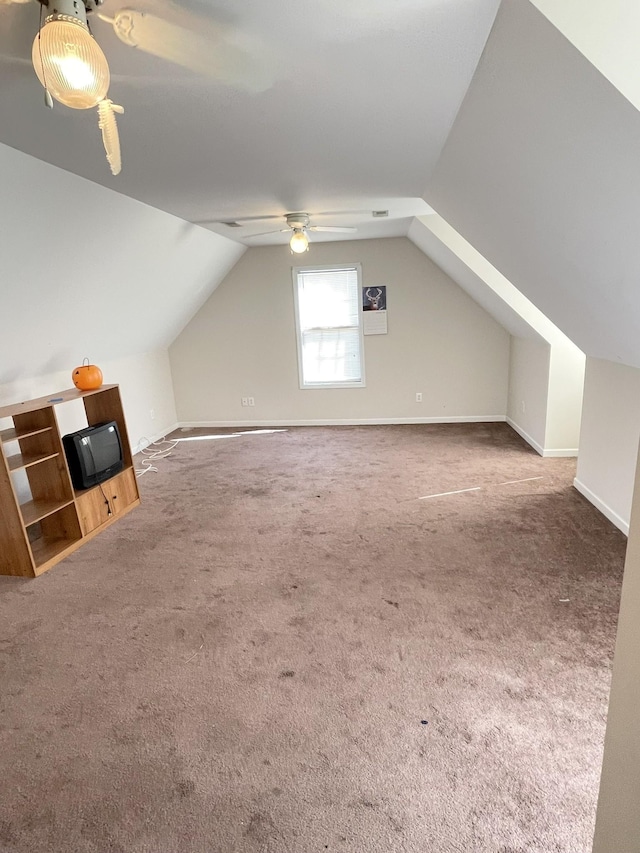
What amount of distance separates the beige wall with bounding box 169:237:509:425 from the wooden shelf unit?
261cm

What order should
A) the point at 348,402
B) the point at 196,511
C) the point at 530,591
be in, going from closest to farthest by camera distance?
the point at 530,591, the point at 196,511, the point at 348,402

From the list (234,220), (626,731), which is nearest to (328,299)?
(234,220)

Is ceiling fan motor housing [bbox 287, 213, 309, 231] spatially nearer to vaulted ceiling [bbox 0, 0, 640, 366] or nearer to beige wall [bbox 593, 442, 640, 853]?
vaulted ceiling [bbox 0, 0, 640, 366]

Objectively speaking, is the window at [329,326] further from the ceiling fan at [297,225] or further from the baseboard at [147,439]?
the baseboard at [147,439]

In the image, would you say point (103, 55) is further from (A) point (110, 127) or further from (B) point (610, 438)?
(B) point (610, 438)

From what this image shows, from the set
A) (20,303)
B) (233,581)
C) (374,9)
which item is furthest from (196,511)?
(374,9)

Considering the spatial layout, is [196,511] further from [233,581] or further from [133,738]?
[133,738]

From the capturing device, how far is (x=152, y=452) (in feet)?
18.0

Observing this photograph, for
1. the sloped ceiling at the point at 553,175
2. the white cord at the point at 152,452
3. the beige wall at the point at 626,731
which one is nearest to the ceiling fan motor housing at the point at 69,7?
the sloped ceiling at the point at 553,175

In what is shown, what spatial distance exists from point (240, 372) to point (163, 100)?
4516 millimetres

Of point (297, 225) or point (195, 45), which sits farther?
point (297, 225)

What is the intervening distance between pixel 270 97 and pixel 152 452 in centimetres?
432

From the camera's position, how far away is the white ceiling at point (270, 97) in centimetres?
136

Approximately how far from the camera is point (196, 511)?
384 cm
